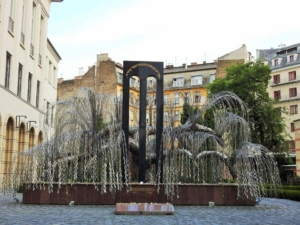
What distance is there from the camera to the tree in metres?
38.7

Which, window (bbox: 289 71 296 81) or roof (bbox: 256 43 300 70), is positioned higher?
roof (bbox: 256 43 300 70)

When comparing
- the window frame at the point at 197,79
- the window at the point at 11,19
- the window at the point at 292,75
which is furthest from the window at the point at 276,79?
the window at the point at 11,19

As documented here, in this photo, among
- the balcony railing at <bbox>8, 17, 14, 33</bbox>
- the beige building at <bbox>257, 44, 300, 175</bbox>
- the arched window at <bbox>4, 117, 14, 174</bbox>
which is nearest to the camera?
the balcony railing at <bbox>8, 17, 14, 33</bbox>

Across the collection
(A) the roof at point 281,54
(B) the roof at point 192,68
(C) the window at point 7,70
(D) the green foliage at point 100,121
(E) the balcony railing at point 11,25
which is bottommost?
(D) the green foliage at point 100,121

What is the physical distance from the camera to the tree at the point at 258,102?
127 ft

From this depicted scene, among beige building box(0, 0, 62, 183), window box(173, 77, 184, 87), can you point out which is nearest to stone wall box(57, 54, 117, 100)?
window box(173, 77, 184, 87)

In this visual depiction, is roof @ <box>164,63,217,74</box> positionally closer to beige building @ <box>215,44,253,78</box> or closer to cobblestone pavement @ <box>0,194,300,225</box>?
beige building @ <box>215,44,253,78</box>

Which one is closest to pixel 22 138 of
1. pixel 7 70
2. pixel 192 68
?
pixel 7 70

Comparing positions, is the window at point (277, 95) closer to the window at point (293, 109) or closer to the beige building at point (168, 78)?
the window at point (293, 109)

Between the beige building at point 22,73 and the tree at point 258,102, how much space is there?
18381mm

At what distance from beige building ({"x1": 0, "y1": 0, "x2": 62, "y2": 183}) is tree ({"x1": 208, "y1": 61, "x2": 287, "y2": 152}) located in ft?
60.3

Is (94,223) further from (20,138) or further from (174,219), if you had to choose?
(20,138)

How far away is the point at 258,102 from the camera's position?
40.2 metres

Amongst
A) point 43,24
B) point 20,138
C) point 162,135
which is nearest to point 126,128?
point 162,135
